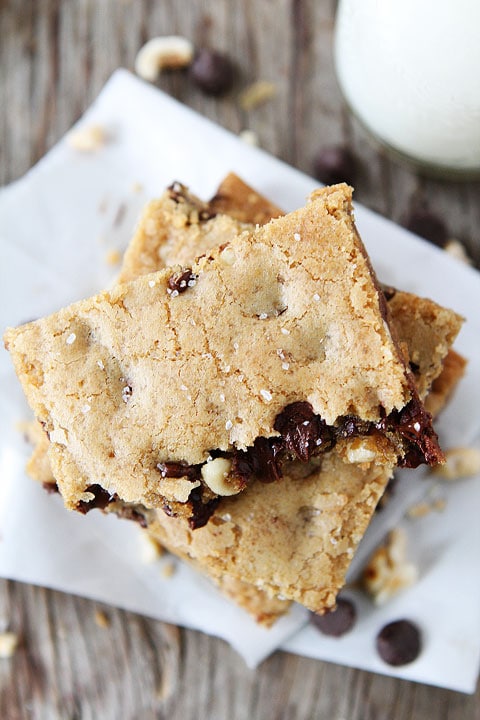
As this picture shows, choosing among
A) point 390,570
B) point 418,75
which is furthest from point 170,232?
point 390,570

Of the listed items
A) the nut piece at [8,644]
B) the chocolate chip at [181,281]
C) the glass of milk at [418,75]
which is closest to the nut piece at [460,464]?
the glass of milk at [418,75]

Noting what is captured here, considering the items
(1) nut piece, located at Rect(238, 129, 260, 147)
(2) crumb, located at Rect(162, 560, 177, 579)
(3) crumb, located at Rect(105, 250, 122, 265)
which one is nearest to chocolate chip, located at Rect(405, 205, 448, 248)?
(1) nut piece, located at Rect(238, 129, 260, 147)

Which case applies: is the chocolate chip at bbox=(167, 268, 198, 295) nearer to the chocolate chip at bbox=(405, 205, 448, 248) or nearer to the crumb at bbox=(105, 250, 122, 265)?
the crumb at bbox=(105, 250, 122, 265)

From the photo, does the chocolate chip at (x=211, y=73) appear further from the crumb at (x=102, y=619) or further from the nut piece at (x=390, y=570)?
the crumb at (x=102, y=619)

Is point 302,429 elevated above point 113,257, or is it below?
above

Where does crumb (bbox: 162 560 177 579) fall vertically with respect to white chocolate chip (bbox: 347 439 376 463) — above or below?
below

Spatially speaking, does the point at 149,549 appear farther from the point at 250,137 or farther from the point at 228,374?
the point at 250,137
